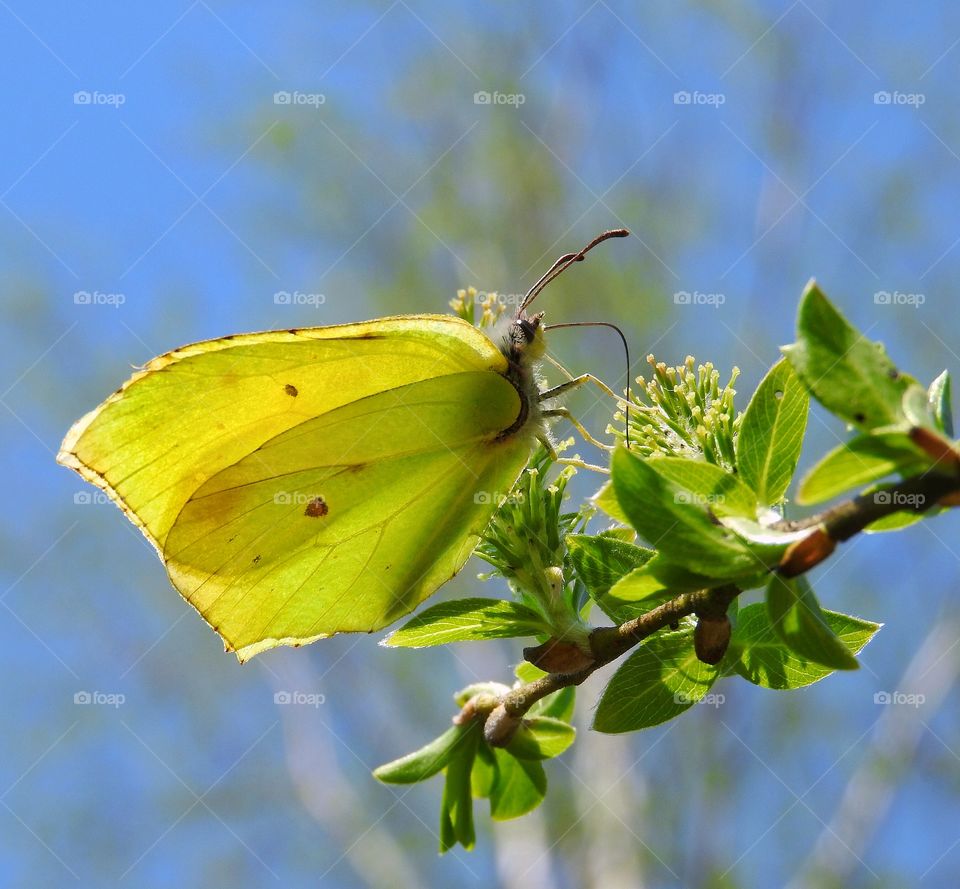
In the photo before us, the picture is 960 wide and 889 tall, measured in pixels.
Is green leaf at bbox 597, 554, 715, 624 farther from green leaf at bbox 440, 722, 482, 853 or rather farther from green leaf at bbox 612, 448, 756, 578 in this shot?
green leaf at bbox 440, 722, 482, 853

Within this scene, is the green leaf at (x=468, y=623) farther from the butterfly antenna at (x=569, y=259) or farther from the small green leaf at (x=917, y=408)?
the butterfly antenna at (x=569, y=259)

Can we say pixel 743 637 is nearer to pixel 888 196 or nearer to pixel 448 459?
pixel 448 459

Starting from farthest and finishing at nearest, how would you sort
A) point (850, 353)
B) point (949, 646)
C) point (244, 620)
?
point (949, 646) → point (244, 620) → point (850, 353)

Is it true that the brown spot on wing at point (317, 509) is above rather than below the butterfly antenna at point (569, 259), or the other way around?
below

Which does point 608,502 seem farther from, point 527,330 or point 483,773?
point 527,330

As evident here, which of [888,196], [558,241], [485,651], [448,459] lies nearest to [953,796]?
[485,651]
